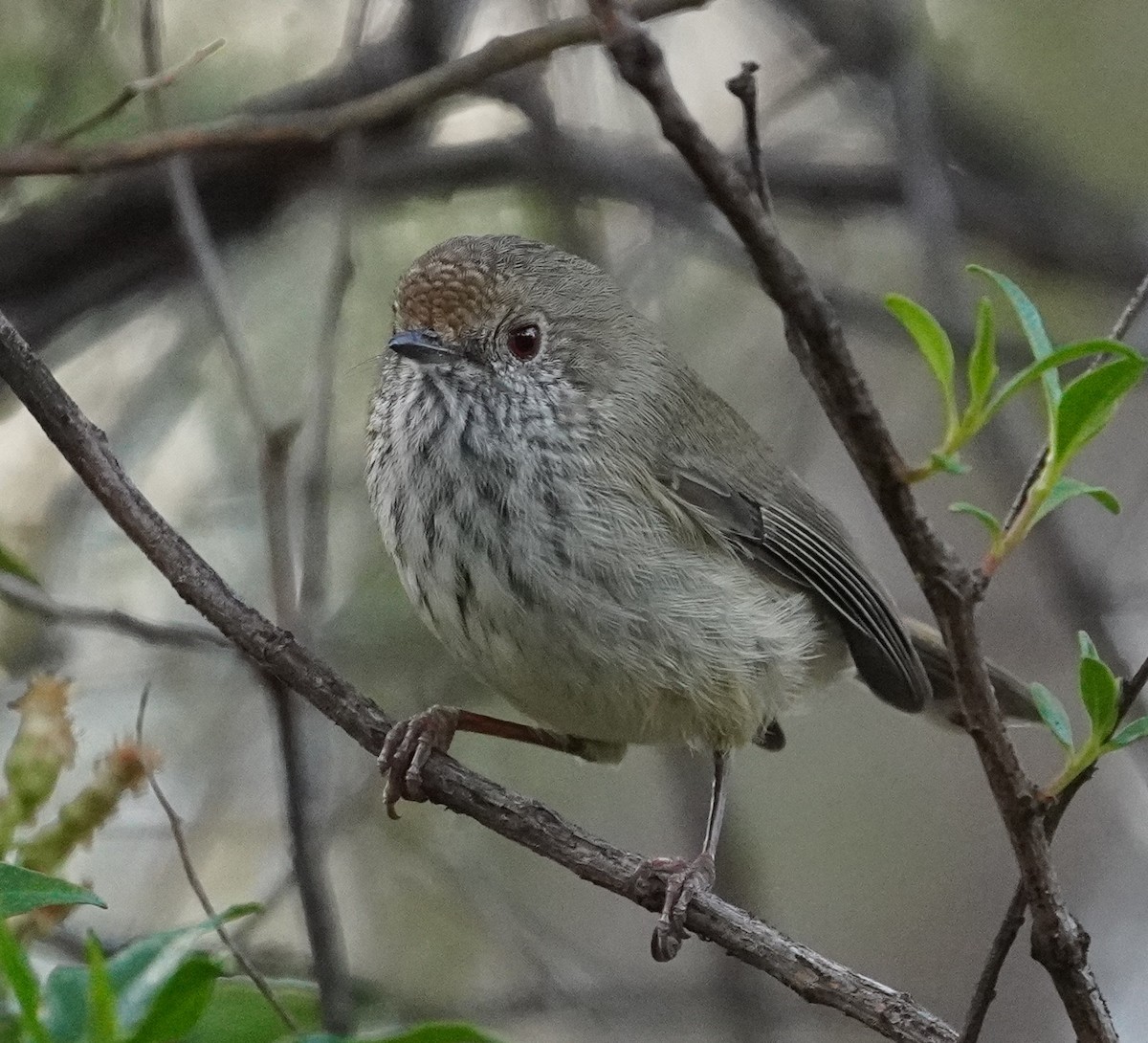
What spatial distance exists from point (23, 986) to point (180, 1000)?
137mm

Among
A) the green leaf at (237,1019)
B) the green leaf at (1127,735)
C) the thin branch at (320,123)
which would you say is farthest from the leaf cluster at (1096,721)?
the thin branch at (320,123)

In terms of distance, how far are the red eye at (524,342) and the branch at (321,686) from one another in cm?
97

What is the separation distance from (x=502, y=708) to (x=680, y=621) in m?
1.84

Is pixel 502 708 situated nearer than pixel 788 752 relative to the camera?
Yes

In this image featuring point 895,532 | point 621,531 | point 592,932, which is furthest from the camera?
point 592,932

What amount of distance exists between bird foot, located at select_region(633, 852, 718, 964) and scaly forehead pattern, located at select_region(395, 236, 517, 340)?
1.18 metres

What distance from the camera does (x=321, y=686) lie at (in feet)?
8.24

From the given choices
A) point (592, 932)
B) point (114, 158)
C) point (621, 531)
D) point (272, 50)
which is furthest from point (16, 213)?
point (592, 932)

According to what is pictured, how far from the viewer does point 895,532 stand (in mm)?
1531

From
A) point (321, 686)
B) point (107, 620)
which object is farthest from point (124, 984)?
point (107, 620)

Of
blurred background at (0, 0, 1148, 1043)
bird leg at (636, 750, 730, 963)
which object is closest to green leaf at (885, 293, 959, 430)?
bird leg at (636, 750, 730, 963)

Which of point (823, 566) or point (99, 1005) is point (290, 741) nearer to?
point (823, 566)

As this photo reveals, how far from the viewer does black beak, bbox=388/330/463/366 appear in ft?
10.2

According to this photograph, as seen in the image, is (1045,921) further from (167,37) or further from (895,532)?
(167,37)
